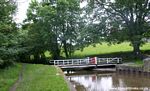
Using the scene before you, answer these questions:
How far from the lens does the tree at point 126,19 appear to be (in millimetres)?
46688

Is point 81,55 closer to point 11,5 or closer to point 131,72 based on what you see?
point 131,72

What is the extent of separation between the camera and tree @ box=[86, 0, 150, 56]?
46688mm

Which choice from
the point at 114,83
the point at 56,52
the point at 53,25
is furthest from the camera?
the point at 56,52

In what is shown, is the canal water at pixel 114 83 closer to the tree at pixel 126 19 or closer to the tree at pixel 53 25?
the tree at pixel 126 19

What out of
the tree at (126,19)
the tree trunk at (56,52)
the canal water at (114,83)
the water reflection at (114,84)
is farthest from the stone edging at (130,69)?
the tree trunk at (56,52)

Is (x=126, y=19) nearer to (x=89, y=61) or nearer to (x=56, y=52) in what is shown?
(x=89, y=61)

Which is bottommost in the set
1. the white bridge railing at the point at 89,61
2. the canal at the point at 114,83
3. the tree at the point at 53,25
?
the canal at the point at 114,83

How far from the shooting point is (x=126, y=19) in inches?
1886

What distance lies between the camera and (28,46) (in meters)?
50.7

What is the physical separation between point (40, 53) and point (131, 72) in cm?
1827

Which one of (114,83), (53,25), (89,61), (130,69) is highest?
(53,25)

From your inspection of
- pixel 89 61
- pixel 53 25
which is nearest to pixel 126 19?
pixel 89 61

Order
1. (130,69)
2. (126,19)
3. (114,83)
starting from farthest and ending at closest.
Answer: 1. (126,19)
2. (130,69)
3. (114,83)

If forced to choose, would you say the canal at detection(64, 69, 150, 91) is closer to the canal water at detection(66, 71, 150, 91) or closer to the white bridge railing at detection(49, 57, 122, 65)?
the canal water at detection(66, 71, 150, 91)
